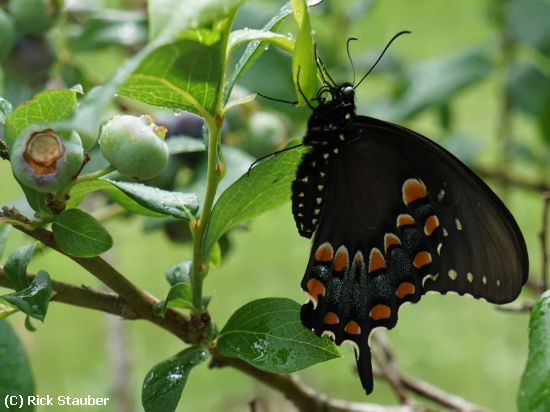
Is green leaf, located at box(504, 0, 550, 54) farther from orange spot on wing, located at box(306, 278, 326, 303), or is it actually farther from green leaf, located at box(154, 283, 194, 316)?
green leaf, located at box(154, 283, 194, 316)

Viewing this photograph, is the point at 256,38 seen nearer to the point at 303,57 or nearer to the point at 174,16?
the point at 303,57

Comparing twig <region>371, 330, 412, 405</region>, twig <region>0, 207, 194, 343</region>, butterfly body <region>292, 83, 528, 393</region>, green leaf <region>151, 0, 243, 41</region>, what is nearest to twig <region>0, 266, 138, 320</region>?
twig <region>0, 207, 194, 343</region>

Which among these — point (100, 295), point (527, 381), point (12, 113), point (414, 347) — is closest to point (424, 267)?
point (527, 381)

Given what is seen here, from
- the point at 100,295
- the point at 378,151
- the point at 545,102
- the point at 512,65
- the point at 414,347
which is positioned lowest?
the point at 100,295

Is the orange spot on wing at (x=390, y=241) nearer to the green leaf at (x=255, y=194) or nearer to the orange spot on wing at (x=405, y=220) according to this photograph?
the orange spot on wing at (x=405, y=220)

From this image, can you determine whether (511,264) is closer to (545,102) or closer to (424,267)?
(424,267)

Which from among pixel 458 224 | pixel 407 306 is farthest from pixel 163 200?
pixel 407 306
